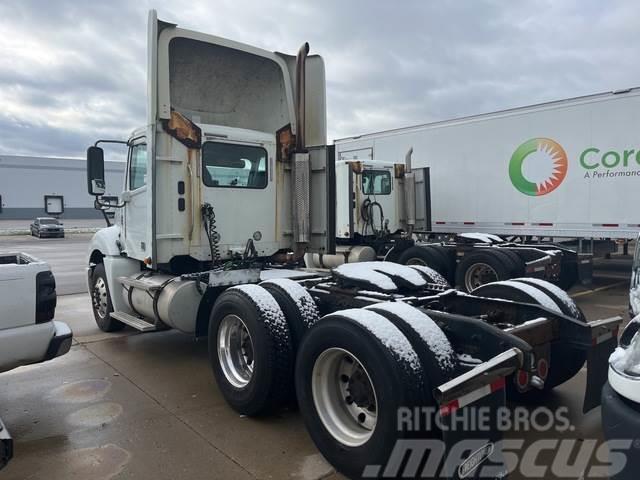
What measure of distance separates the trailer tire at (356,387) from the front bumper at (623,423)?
91 cm

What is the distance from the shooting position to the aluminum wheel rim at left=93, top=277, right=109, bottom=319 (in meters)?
6.82

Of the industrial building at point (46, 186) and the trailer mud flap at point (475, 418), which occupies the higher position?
the industrial building at point (46, 186)

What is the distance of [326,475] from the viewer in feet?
10.6

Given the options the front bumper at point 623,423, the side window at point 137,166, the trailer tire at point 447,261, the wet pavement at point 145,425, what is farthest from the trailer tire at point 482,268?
the front bumper at point 623,423

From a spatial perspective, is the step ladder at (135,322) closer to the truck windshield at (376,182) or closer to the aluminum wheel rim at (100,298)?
the aluminum wheel rim at (100,298)

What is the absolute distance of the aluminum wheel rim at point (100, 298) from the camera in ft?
22.4

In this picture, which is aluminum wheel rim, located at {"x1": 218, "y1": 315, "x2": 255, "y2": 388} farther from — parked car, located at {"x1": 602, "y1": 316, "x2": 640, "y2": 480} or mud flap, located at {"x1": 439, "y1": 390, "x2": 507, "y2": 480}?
parked car, located at {"x1": 602, "y1": 316, "x2": 640, "y2": 480}

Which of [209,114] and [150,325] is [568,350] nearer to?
[150,325]

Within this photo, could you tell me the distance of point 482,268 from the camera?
931cm

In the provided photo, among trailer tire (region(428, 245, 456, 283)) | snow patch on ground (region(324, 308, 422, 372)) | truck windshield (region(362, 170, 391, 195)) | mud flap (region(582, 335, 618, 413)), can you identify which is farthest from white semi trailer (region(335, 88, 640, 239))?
snow patch on ground (region(324, 308, 422, 372))

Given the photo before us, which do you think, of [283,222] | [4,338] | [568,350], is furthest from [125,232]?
[568,350]

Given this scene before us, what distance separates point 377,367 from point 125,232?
4.66 meters

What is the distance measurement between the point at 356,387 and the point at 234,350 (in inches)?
58.9

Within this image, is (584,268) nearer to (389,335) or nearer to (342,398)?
(342,398)
